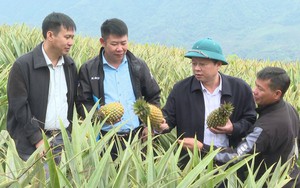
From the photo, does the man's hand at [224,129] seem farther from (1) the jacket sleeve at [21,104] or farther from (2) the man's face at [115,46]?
(1) the jacket sleeve at [21,104]

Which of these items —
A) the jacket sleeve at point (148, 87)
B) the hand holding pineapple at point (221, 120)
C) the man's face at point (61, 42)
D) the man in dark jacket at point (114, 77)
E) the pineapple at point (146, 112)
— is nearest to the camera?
the pineapple at point (146, 112)

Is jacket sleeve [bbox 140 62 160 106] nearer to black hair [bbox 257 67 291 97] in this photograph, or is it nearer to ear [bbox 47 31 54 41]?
ear [bbox 47 31 54 41]

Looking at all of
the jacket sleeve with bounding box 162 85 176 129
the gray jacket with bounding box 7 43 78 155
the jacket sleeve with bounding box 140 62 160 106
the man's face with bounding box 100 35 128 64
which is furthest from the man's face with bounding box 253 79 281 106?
the gray jacket with bounding box 7 43 78 155

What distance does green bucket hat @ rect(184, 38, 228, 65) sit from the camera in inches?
123

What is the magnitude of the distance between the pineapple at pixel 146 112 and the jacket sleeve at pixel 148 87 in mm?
666

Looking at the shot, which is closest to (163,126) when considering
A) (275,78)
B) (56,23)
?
(275,78)

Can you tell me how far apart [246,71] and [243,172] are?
2.91 meters

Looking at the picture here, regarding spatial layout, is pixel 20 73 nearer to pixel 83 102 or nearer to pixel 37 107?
pixel 37 107

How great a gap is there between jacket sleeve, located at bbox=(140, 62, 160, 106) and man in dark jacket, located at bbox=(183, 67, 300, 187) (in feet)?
2.17

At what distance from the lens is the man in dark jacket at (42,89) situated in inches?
123

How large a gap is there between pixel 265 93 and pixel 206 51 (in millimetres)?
439

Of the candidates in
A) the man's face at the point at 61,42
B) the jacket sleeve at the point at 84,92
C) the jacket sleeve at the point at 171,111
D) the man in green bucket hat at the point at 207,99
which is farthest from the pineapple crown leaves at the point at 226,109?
the man's face at the point at 61,42

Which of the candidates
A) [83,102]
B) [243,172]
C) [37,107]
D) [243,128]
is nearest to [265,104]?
[243,128]

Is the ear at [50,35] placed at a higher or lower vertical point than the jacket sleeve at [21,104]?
higher
